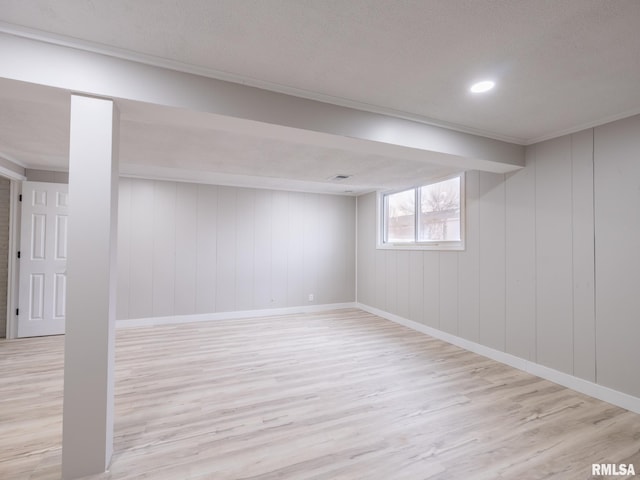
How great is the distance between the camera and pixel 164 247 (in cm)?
486

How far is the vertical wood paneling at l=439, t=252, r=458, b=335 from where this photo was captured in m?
3.96

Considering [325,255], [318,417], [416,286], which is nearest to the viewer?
[318,417]

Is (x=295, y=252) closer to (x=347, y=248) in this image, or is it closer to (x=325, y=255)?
(x=325, y=255)

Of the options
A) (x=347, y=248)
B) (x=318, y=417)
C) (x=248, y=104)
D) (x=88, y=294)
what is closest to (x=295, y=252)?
(x=347, y=248)

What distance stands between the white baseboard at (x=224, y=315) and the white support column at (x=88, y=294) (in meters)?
3.42

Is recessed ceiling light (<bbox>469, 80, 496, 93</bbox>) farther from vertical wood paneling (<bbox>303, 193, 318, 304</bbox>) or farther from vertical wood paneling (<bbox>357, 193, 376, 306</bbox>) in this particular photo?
vertical wood paneling (<bbox>303, 193, 318, 304</bbox>)

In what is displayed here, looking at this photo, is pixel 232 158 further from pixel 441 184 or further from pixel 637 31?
pixel 637 31

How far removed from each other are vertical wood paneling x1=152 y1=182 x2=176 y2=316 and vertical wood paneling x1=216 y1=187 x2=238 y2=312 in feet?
2.40

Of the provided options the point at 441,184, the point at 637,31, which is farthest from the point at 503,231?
the point at 637,31

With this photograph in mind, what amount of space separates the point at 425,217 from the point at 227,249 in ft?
11.5

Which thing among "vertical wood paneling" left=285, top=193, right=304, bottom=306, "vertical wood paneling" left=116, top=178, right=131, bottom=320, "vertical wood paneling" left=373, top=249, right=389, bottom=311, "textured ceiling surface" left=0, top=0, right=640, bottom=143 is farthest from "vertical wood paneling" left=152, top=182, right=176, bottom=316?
"vertical wood paneling" left=373, top=249, right=389, bottom=311

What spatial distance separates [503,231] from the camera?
11.0 feet

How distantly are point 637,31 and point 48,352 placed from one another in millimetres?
5907

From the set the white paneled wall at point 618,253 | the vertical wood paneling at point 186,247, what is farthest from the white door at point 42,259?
the white paneled wall at point 618,253
